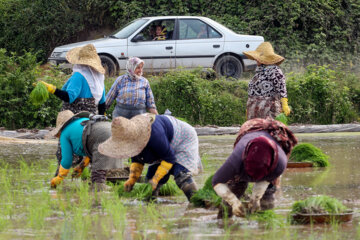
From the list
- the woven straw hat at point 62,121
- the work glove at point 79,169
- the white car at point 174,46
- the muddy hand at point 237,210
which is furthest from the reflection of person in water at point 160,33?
the muddy hand at point 237,210

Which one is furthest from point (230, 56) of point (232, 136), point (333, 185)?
point (333, 185)

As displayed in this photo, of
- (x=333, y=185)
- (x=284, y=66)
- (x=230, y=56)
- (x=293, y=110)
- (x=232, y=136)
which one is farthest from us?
(x=284, y=66)

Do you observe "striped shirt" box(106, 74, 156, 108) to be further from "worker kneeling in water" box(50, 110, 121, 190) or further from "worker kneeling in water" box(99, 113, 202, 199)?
"worker kneeling in water" box(99, 113, 202, 199)

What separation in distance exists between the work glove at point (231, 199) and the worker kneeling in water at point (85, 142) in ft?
6.33

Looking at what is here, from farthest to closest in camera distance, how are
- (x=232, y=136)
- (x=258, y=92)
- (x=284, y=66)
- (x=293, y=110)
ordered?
(x=284, y=66) < (x=293, y=110) < (x=232, y=136) < (x=258, y=92)

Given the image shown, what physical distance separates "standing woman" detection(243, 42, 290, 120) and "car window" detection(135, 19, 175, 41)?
7.47 m

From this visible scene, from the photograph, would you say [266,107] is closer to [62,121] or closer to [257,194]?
[62,121]

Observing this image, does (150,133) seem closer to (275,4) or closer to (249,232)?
(249,232)

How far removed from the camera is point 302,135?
516 inches

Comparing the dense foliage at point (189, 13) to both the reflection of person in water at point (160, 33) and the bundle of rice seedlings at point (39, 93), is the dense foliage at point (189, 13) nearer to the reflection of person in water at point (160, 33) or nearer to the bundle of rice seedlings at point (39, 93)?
the reflection of person in water at point (160, 33)

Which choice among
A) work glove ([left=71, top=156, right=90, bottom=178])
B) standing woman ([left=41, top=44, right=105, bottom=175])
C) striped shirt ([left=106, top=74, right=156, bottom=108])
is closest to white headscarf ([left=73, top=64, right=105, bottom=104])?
standing woman ([left=41, top=44, right=105, bottom=175])

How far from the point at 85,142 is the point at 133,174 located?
2.80ft

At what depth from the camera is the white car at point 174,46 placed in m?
15.8

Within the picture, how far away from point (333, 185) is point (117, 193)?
233 cm
